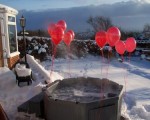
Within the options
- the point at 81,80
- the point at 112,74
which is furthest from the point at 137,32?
the point at 81,80

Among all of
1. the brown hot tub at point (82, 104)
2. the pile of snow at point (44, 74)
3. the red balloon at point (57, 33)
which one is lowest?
the pile of snow at point (44, 74)

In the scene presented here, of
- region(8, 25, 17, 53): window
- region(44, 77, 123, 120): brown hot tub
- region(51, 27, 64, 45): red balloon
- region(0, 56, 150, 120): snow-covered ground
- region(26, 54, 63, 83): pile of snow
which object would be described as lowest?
region(0, 56, 150, 120): snow-covered ground

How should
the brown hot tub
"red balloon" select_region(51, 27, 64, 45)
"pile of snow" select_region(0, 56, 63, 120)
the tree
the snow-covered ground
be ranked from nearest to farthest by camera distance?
the brown hot tub → "red balloon" select_region(51, 27, 64, 45) → "pile of snow" select_region(0, 56, 63, 120) → the snow-covered ground → the tree

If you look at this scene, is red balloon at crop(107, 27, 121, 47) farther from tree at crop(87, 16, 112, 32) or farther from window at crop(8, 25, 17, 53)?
tree at crop(87, 16, 112, 32)

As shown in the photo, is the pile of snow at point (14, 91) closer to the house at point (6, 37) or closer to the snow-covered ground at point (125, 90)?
the snow-covered ground at point (125, 90)

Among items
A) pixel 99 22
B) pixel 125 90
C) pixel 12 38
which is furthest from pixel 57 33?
pixel 99 22

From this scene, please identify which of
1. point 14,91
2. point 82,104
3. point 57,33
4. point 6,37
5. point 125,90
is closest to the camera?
point 82,104

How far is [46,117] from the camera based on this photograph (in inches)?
217

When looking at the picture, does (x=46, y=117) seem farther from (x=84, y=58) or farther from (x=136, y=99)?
(x=84, y=58)

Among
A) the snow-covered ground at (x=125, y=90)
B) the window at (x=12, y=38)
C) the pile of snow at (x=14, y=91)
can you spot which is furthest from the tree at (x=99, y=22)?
the pile of snow at (x=14, y=91)

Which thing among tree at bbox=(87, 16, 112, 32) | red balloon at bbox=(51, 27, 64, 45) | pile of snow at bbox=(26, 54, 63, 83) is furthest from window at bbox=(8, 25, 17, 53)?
tree at bbox=(87, 16, 112, 32)

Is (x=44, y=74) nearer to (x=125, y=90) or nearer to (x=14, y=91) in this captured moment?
(x=14, y=91)

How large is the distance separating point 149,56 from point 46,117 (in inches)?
621

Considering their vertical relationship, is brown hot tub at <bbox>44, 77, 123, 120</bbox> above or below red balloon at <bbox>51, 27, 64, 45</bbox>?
below
